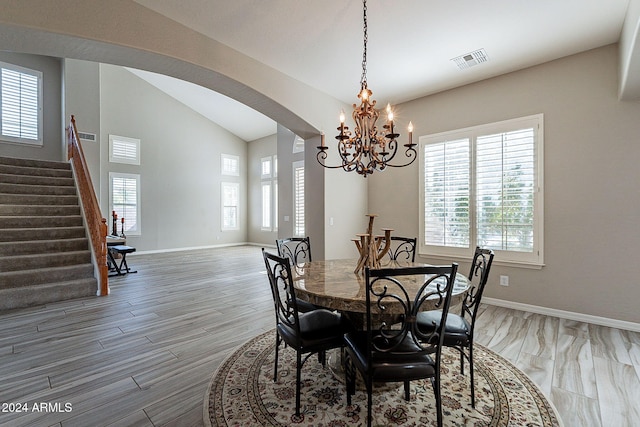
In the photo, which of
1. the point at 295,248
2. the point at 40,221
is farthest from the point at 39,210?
the point at 295,248

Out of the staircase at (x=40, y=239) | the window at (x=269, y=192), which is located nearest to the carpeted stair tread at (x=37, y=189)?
the staircase at (x=40, y=239)

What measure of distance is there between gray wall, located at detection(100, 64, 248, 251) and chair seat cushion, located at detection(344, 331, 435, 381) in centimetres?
863

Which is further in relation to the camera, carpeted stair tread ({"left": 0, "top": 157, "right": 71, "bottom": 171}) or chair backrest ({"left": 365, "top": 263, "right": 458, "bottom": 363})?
carpeted stair tread ({"left": 0, "top": 157, "right": 71, "bottom": 171})

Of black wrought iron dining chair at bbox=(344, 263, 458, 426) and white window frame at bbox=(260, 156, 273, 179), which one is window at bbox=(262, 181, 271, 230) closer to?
white window frame at bbox=(260, 156, 273, 179)

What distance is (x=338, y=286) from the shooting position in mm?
1991

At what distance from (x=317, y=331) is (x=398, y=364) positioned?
0.61m

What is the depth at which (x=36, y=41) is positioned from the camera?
237 centimetres

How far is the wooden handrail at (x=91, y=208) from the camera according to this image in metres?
4.52

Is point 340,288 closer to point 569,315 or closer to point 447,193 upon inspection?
point 447,193

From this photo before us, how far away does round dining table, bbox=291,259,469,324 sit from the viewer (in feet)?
5.65

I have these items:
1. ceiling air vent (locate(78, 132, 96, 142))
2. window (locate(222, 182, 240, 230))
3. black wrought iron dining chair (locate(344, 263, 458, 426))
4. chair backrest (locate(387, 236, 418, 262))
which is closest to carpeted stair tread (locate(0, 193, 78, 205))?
ceiling air vent (locate(78, 132, 96, 142))

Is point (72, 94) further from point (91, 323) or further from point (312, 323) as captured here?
point (312, 323)

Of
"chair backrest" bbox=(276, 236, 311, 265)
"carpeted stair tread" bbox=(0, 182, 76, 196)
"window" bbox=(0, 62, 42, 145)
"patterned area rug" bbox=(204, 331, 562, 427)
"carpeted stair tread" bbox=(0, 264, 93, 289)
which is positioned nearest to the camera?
"patterned area rug" bbox=(204, 331, 562, 427)

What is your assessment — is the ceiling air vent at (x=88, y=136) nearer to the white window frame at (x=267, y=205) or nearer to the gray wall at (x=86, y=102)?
the gray wall at (x=86, y=102)
